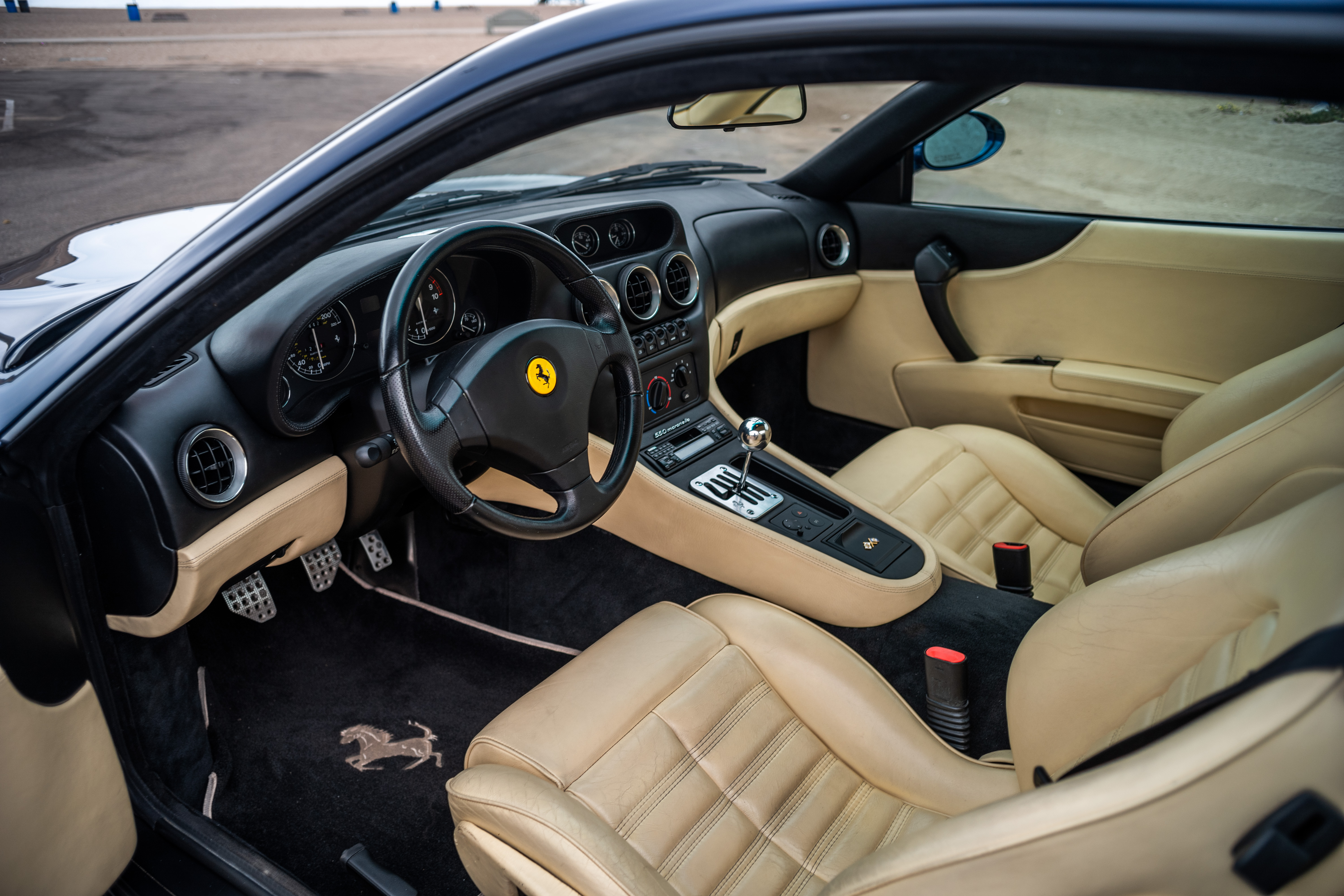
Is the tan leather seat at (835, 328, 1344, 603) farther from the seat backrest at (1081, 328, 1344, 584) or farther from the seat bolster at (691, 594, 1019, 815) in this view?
the seat bolster at (691, 594, 1019, 815)

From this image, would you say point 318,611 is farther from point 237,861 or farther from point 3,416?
point 3,416

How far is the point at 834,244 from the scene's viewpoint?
2.97 metres

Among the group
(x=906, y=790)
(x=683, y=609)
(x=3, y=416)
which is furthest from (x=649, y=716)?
(x=3, y=416)

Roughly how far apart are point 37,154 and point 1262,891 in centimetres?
334

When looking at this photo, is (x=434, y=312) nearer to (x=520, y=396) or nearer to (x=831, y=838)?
(x=520, y=396)

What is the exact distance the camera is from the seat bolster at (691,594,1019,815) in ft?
4.46

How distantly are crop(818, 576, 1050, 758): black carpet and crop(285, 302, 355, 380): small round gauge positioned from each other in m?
1.14

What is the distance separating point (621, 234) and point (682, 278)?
0.21m

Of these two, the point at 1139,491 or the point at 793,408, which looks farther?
the point at 793,408

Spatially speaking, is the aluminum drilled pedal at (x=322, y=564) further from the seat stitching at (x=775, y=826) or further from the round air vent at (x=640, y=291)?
the seat stitching at (x=775, y=826)

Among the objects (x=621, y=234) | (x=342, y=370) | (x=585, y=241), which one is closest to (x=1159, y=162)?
(x=621, y=234)

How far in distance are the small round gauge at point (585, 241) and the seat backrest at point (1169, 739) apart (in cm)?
150

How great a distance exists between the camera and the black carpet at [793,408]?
3096mm

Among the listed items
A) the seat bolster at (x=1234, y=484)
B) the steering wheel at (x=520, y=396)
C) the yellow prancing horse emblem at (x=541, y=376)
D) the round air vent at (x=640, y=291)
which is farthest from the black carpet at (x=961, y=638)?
the round air vent at (x=640, y=291)
